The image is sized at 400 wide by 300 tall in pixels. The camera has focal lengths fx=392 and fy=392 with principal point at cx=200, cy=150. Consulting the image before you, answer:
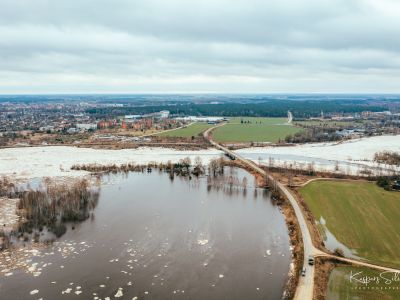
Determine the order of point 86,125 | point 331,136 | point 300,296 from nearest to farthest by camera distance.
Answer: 1. point 300,296
2. point 331,136
3. point 86,125

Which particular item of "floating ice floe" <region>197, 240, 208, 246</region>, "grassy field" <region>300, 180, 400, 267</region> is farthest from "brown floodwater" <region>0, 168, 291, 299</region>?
"grassy field" <region>300, 180, 400, 267</region>

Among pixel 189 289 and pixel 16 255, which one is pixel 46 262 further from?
A: pixel 189 289

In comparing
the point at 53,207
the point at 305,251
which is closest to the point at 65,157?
the point at 53,207

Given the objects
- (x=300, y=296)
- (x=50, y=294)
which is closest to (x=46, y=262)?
(x=50, y=294)

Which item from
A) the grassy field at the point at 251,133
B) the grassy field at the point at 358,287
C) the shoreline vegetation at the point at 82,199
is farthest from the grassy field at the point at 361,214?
the grassy field at the point at 251,133

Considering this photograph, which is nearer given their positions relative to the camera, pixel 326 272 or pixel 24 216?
pixel 326 272

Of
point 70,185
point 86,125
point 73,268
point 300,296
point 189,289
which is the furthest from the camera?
point 86,125

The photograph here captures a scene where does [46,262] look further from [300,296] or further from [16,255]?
[300,296]
